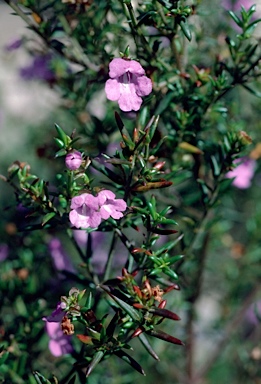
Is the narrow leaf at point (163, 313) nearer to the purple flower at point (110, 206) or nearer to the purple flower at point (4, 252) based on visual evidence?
the purple flower at point (110, 206)

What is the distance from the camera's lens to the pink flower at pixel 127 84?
84cm

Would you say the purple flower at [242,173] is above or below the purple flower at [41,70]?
below

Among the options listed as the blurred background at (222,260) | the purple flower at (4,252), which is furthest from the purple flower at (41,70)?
the purple flower at (4,252)

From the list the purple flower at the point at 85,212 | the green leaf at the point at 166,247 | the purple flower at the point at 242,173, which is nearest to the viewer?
the purple flower at the point at 85,212

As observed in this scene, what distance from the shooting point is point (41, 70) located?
1.51 m

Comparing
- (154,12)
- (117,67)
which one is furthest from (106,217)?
(154,12)

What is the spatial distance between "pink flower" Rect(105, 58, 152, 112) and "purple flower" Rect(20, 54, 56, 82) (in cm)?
59

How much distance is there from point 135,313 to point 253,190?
122cm

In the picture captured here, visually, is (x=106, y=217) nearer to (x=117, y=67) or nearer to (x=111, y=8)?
(x=117, y=67)

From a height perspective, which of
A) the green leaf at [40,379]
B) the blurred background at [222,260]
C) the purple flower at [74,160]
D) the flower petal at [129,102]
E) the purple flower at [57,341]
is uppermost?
the flower petal at [129,102]

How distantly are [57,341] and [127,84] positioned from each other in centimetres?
51

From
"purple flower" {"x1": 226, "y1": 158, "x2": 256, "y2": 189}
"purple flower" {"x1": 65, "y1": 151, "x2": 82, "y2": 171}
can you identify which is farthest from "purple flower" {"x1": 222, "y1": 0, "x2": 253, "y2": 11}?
"purple flower" {"x1": 65, "y1": 151, "x2": 82, "y2": 171}

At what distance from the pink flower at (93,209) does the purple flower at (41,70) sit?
68 cm

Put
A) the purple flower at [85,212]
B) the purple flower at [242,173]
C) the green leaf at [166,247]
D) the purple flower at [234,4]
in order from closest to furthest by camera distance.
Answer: the purple flower at [85,212], the green leaf at [166,247], the purple flower at [242,173], the purple flower at [234,4]
